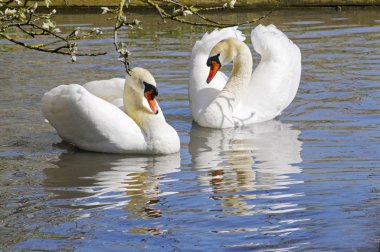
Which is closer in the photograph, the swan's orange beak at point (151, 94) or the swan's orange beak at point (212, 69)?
the swan's orange beak at point (151, 94)

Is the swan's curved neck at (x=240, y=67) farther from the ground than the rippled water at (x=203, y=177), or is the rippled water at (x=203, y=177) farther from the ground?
the swan's curved neck at (x=240, y=67)

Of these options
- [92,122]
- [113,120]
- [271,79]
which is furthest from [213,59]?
[92,122]

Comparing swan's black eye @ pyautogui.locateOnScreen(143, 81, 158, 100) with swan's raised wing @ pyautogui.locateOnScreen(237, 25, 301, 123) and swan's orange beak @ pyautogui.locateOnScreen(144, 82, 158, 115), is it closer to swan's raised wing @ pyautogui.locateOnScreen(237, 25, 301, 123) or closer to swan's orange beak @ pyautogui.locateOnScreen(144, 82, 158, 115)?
swan's orange beak @ pyautogui.locateOnScreen(144, 82, 158, 115)

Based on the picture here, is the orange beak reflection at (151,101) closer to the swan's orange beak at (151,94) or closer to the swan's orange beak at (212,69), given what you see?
the swan's orange beak at (151,94)

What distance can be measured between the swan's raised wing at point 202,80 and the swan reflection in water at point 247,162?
26 centimetres

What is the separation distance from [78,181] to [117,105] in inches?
79.1

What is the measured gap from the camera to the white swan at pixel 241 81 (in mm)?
11352

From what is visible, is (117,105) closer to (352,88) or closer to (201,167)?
(201,167)

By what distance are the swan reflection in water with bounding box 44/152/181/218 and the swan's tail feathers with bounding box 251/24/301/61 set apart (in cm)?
250

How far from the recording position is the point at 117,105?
10758mm

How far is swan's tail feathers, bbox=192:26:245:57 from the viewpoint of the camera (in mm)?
11977

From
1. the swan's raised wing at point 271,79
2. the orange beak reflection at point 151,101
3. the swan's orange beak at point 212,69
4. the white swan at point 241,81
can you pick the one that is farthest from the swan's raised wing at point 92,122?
the swan's raised wing at point 271,79

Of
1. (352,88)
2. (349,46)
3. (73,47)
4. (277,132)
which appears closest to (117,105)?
(277,132)

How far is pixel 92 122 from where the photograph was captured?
9781 millimetres
